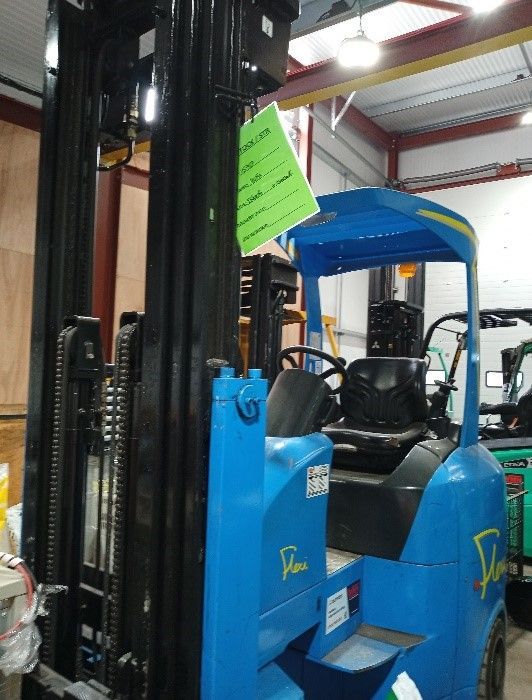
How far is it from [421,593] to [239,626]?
3.98ft

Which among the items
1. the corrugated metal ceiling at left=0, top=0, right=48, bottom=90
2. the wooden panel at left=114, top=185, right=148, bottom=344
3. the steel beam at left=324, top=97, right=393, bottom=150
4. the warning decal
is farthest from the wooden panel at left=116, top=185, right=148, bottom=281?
the steel beam at left=324, top=97, right=393, bottom=150

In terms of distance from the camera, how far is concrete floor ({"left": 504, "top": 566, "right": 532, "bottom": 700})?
11.7 ft

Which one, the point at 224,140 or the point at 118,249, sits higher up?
the point at 118,249

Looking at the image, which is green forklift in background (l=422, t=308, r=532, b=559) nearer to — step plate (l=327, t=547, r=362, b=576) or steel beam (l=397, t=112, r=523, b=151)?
step plate (l=327, t=547, r=362, b=576)

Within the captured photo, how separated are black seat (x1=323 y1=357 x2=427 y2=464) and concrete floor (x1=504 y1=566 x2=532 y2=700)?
1.80m

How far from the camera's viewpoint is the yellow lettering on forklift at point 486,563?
2.73m

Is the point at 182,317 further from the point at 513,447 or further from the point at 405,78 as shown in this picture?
the point at 405,78

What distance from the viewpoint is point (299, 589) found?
2000mm

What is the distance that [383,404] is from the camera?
3238 mm

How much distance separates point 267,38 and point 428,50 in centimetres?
474

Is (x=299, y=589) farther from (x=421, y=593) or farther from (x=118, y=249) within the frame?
(x=118, y=249)

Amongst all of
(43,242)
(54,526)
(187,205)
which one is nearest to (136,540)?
(54,526)

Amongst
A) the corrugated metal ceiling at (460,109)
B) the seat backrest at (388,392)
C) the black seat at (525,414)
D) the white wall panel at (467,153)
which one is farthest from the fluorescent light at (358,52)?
the white wall panel at (467,153)

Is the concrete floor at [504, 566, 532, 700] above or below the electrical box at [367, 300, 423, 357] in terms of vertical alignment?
below
